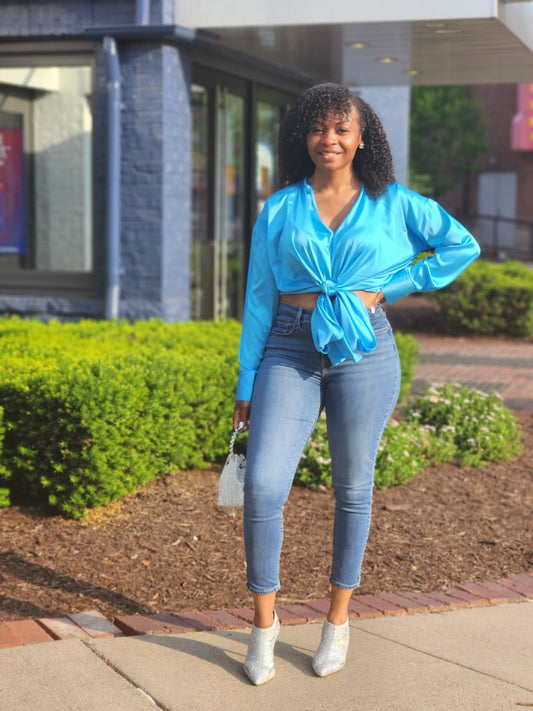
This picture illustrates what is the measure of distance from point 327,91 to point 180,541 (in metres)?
2.38

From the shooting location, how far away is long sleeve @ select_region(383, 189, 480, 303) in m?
3.61

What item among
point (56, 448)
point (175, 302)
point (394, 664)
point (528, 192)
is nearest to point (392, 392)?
point (394, 664)

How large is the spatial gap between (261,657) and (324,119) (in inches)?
68.4

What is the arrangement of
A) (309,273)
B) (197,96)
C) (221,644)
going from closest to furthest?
1. (309,273)
2. (221,644)
3. (197,96)

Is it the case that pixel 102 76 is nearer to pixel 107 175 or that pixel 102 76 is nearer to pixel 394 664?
pixel 107 175

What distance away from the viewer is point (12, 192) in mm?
10273

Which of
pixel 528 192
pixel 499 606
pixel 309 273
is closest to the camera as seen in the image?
pixel 309 273

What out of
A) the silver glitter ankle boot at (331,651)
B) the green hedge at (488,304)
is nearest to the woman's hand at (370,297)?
the silver glitter ankle boot at (331,651)

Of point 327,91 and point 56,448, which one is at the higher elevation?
point 327,91

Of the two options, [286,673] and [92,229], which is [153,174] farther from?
[286,673]

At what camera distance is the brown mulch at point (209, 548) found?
176 inches

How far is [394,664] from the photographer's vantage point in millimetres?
3682

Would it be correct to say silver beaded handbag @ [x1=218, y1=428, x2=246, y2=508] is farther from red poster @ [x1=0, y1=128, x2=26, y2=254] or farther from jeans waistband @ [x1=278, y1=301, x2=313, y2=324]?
red poster @ [x1=0, y1=128, x2=26, y2=254]

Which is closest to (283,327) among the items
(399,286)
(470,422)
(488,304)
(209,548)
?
(399,286)
